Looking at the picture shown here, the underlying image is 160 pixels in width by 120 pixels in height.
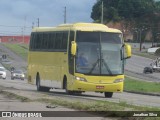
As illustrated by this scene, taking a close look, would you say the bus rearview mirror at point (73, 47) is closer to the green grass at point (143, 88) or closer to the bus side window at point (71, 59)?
the bus side window at point (71, 59)

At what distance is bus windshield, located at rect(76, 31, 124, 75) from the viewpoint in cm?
2958

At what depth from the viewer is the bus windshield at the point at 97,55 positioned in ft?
97.0

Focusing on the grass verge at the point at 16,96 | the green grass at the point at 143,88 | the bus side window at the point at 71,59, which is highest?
the bus side window at the point at 71,59

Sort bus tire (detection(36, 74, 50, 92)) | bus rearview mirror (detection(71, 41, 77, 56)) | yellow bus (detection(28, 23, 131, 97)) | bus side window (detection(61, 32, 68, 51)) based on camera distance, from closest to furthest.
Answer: bus rearview mirror (detection(71, 41, 77, 56)) → yellow bus (detection(28, 23, 131, 97)) → bus side window (detection(61, 32, 68, 51)) → bus tire (detection(36, 74, 50, 92))

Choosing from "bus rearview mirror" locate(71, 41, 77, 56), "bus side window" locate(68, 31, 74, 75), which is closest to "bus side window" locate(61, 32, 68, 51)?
"bus side window" locate(68, 31, 74, 75)

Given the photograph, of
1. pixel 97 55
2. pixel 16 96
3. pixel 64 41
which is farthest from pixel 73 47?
pixel 16 96

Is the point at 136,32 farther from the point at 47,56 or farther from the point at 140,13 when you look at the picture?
the point at 47,56

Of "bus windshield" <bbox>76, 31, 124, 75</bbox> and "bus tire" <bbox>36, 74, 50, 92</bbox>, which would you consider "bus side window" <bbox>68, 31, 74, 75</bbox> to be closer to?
"bus windshield" <bbox>76, 31, 124, 75</bbox>

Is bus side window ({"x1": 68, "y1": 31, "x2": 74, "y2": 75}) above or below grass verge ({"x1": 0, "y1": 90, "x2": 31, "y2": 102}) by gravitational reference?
above

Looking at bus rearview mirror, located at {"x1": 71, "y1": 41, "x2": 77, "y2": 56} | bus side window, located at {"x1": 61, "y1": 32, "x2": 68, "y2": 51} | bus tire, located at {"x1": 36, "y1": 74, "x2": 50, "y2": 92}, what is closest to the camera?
bus rearview mirror, located at {"x1": 71, "y1": 41, "x2": 77, "y2": 56}

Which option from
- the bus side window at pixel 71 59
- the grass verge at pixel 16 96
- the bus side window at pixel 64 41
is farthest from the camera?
the bus side window at pixel 64 41

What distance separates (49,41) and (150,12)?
449 feet

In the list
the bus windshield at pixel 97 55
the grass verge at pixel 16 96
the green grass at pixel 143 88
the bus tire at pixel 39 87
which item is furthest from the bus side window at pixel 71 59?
the green grass at pixel 143 88

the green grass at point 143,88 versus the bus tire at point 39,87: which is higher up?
the bus tire at point 39,87
